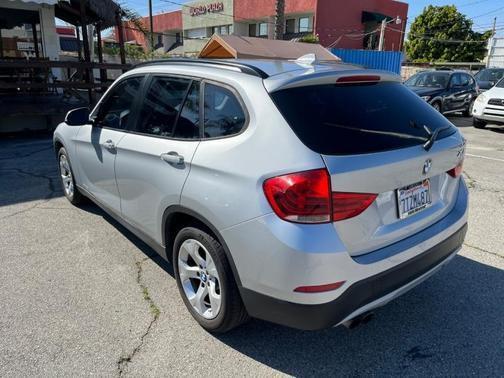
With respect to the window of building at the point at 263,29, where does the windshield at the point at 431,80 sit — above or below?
below

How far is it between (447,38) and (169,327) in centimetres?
5419

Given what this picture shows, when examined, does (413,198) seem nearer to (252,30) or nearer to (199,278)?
(199,278)

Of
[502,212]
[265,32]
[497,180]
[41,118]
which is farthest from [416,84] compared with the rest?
[265,32]

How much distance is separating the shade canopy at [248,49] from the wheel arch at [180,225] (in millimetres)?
10435

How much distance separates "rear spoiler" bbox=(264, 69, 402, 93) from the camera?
7.98 feet

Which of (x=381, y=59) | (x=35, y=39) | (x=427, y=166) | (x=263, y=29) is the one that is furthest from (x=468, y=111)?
(x=263, y=29)

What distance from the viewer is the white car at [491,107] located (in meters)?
11.6

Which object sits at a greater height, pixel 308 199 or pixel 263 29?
pixel 263 29

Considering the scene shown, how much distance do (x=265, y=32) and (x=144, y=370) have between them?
40.4 meters

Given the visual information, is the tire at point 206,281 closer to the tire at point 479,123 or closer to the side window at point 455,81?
the tire at point 479,123

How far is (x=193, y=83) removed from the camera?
2887 mm

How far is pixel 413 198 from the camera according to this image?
8.23 ft

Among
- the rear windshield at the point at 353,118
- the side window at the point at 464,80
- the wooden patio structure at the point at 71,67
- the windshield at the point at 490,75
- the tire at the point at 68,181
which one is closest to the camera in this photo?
the rear windshield at the point at 353,118

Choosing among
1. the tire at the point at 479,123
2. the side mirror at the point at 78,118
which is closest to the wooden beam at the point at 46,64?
the side mirror at the point at 78,118
